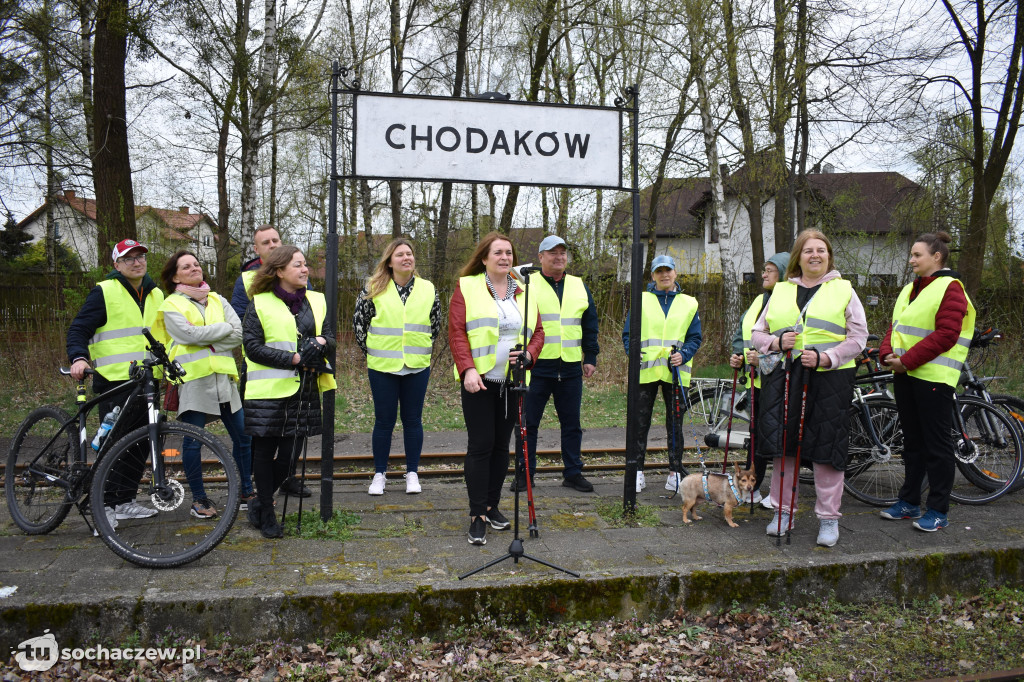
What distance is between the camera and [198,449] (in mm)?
4688

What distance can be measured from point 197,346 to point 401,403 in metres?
1.56

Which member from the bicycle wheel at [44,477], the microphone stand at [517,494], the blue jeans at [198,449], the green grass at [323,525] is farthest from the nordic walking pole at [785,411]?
the bicycle wheel at [44,477]

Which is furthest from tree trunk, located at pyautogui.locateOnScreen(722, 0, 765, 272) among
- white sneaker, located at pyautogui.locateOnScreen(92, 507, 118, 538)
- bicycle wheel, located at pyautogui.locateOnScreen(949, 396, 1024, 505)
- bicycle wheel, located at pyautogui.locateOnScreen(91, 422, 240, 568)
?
white sneaker, located at pyautogui.locateOnScreen(92, 507, 118, 538)

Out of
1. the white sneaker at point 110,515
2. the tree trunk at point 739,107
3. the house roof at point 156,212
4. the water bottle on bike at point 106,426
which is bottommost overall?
the white sneaker at point 110,515

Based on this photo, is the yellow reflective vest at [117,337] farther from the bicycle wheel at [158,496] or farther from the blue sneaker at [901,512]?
the blue sneaker at [901,512]

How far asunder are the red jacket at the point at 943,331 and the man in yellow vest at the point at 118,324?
528 cm

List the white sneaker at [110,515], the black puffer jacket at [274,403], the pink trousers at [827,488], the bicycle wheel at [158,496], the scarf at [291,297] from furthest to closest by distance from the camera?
1. the scarf at [291,297]
2. the pink trousers at [827,488]
3. the black puffer jacket at [274,403]
4. the white sneaker at [110,515]
5. the bicycle wheel at [158,496]

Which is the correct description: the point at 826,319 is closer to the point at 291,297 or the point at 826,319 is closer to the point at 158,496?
the point at 291,297

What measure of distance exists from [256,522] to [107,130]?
832 cm

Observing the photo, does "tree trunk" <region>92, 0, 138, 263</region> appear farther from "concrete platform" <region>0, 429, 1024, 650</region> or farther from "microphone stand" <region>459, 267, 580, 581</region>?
"microphone stand" <region>459, 267, 580, 581</region>

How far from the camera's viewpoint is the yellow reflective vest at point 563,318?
583 cm

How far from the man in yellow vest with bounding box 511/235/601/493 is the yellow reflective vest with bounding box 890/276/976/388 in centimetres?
229

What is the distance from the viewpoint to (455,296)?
474cm

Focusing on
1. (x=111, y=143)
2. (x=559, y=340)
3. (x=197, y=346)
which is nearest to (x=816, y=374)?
(x=559, y=340)
